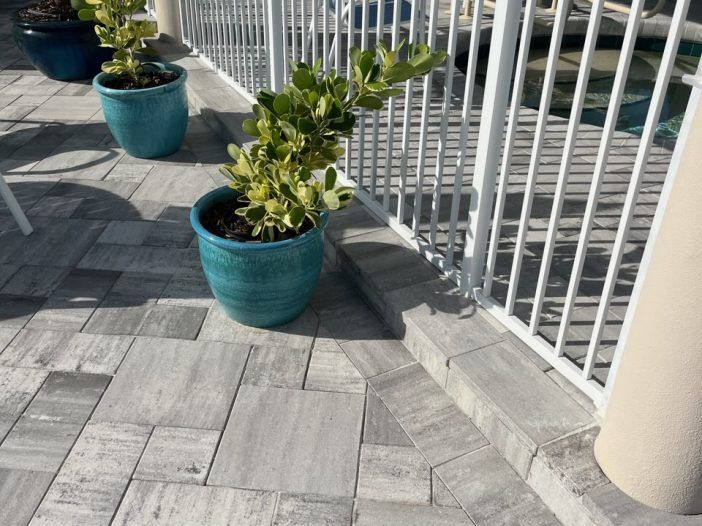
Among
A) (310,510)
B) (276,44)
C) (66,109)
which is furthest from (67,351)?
(66,109)

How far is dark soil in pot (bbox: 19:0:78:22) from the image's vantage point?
5.66m

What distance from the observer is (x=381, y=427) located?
8.16ft

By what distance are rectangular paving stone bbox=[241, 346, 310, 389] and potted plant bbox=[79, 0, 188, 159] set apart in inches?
83.9

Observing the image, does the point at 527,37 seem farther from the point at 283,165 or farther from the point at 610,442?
the point at 610,442

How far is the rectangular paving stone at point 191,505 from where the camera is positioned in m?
2.14

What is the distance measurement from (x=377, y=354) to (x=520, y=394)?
2.25 ft

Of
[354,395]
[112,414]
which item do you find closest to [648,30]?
[354,395]

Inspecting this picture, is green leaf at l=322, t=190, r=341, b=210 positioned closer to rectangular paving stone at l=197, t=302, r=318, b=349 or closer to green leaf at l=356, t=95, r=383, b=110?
green leaf at l=356, t=95, r=383, b=110

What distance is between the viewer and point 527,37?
2170 mm

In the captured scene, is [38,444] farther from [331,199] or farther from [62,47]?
[62,47]

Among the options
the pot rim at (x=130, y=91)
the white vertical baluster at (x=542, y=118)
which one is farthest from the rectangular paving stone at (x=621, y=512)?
the pot rim at (x=130, y=91)

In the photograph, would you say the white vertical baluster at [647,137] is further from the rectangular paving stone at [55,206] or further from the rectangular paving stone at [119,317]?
the rectangular paving stone at [55,206]

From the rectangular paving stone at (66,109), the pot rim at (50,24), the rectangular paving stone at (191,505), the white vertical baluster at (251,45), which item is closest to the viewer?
the rectangular paving stone at (191,505)

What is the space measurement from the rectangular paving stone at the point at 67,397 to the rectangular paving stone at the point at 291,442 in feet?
1.78
